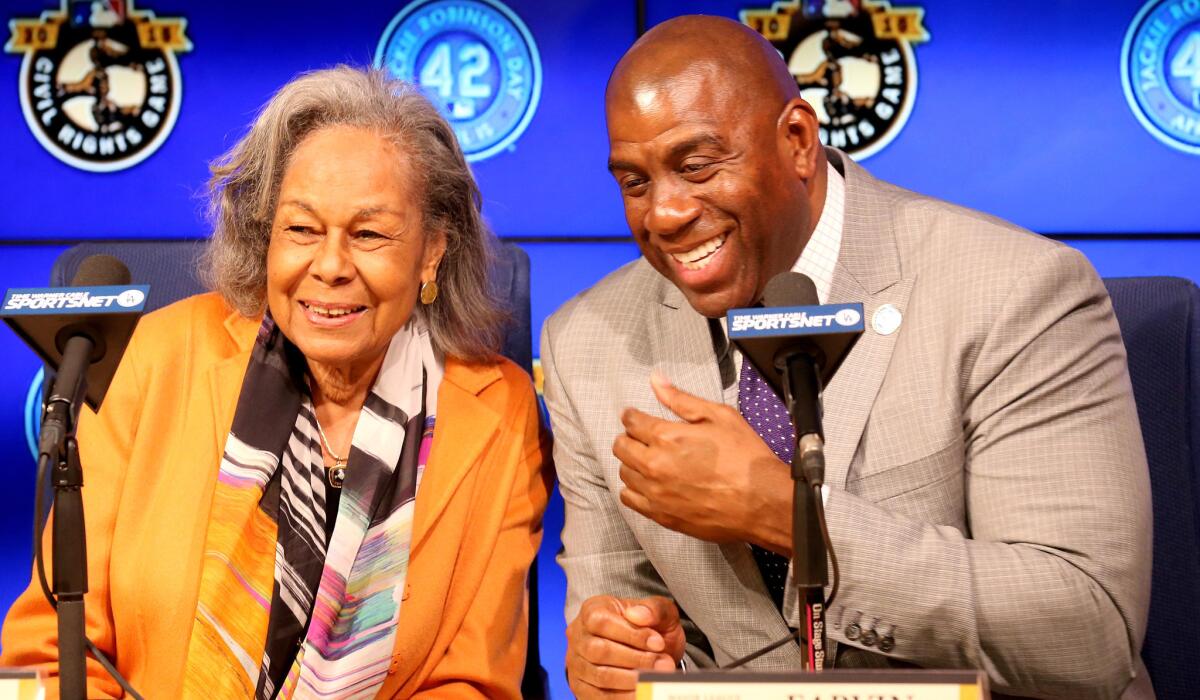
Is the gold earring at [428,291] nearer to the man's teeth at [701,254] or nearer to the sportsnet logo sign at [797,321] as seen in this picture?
the man's teeth at [701,254]

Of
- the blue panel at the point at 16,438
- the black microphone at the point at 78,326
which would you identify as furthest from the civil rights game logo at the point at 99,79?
the black microphone at the point at 78,326

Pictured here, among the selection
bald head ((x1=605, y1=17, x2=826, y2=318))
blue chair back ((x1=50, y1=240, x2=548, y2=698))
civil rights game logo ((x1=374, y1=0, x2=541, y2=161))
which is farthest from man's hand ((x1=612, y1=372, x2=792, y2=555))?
civil rights game logo ((x1=374, y1=0, x2=541, y2=161))

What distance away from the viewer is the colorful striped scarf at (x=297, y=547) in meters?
2.00

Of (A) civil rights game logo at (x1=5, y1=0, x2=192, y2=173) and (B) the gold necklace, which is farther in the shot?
(A) civil rights game logo at (x1=5, y1=0, x2=192, y2=173)

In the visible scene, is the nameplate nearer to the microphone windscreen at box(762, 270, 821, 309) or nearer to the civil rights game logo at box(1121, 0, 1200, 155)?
the microphone windscreen at box(762, 270, 821, 309)

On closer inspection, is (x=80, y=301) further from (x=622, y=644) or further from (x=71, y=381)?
(x=622, y=644)

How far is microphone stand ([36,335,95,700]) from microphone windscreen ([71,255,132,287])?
183mm

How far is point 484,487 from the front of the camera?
2203mm

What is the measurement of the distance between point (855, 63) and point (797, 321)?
1.91 metres

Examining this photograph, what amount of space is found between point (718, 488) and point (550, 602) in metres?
1.56

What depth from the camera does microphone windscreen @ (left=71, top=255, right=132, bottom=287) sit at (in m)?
1.50

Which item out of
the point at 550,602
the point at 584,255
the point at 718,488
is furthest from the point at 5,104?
the point at 718,488

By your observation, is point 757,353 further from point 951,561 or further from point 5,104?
point 5,104

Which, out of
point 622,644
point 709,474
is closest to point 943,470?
point 709,474
